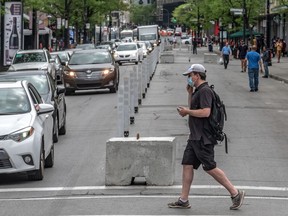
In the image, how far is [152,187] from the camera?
12000 millimetres

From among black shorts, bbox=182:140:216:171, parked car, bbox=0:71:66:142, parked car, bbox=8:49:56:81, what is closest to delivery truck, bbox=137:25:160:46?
parked car, bbox=8:49:56:81

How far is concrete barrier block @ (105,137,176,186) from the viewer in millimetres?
11922

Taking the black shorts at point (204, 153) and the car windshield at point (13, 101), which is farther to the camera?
the car windshield at point (13, 101)

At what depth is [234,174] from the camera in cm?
1334

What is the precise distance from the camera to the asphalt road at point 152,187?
10.6 m

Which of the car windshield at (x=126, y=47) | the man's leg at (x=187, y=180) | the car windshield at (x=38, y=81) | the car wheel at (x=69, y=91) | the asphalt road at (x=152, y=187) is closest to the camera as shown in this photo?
the man's leg at (x=187, y=180)

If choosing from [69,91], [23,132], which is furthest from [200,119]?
[69,91]

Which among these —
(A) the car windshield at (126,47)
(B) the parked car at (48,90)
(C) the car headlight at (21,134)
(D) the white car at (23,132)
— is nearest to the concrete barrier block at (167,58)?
(A) the car windshield at (126,47)

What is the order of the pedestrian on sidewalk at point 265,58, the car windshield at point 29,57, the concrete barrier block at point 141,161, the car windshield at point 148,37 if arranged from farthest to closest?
the car windshield at point 148,37 < the pedestrian on sidewalk at point 265,58 < the car windshield at point 29,57 < the concrete barrier block at point 141,161

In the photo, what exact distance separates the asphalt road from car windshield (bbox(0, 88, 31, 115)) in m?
1.06

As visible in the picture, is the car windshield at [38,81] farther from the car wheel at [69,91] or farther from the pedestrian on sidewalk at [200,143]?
the car wheel at [69,91]

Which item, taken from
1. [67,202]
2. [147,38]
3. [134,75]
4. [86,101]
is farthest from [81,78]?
[147,38]

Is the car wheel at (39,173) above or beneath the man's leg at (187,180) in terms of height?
beneath

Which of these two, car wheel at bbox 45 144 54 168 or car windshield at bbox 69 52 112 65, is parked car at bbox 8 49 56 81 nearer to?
car windshield at bbox 69 52 112 65
